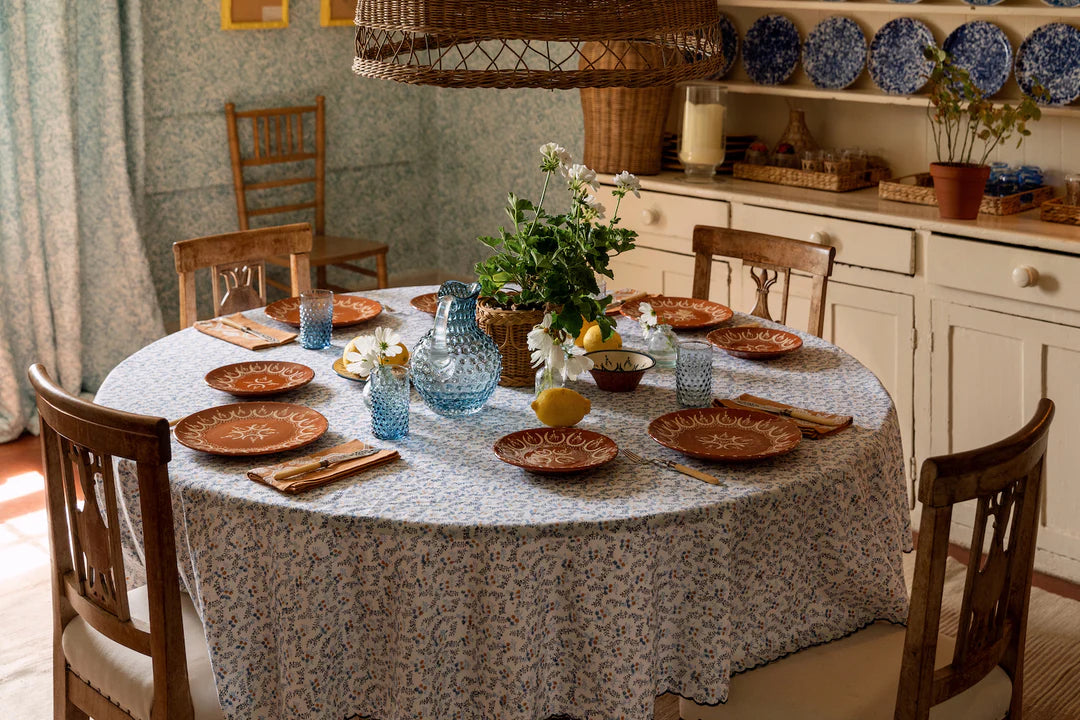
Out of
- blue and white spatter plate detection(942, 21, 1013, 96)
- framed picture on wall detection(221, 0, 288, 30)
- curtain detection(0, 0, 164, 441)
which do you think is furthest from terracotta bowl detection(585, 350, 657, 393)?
framed picture on wall detection(221, 0, 288, 30)

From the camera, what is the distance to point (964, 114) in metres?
3.53

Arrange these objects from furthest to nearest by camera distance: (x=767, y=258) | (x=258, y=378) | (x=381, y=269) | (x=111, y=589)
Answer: (x=381, y=269) → (x=767, y=258) → (x=258, y=378) → (x=111, y=589)

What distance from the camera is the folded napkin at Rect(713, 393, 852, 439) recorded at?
6.34 ft

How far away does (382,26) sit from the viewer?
1.69 m

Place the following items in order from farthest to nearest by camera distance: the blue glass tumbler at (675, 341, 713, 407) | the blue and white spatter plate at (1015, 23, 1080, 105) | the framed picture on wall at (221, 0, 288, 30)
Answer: the framed picture on wall at (221, 0, 288, 30), the blue and white spatter plate at (1015, 23, 1080, 105), the blue glass tumbler at (675, 341, 713, 407)

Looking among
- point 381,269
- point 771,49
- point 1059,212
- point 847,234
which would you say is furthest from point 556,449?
point 381,269

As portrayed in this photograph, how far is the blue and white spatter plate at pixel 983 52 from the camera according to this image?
3.38m

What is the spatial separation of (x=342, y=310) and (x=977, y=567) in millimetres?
1561

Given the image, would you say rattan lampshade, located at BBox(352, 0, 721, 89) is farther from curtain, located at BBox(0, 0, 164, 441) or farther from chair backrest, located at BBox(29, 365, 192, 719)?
curtain, located at BBox(0, 0, 164, 441)

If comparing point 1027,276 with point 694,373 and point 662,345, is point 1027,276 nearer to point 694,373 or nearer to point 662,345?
point 662,345

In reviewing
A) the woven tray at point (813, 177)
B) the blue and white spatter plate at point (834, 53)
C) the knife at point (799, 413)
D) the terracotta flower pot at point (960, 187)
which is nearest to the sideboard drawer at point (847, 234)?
the terracotta flower pot at point (960, 187)

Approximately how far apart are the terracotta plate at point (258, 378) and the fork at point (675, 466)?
2.18 feet

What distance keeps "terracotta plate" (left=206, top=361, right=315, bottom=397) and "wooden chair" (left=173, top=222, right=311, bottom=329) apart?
22.0 inches

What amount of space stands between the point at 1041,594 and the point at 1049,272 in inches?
32.7
